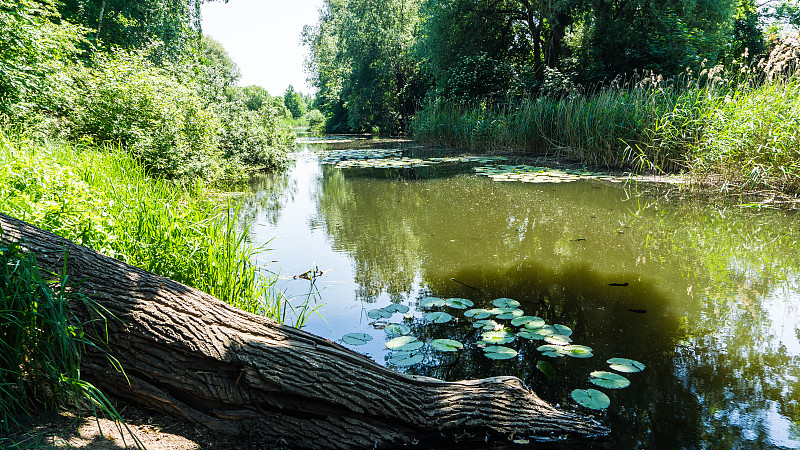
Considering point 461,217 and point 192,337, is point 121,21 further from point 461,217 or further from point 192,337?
point 192,337

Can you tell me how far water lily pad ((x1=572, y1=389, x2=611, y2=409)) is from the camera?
2.11 m

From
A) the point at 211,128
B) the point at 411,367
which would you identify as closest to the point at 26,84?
the point at 211,128

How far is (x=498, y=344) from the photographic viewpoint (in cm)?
276

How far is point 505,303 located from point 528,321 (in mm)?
318

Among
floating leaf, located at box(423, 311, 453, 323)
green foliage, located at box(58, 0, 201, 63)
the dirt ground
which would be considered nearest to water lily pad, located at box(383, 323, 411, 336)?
floating leaf, located at box(423, 311, 453, 323)

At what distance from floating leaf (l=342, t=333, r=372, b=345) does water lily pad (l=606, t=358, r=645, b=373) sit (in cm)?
138

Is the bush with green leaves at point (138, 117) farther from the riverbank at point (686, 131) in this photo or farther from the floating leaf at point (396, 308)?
the riverbank at point (686, 131)

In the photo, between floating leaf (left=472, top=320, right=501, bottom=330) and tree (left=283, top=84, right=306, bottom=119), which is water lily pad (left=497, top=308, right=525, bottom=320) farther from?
tree (left=283, top=84, right=306, bottom=119)

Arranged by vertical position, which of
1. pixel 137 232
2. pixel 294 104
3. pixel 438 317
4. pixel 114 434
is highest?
pixel 294 104

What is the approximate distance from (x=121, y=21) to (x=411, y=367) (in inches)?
666

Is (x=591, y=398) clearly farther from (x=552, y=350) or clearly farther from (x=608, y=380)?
(x=552, y=350)

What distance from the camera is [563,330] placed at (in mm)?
2873

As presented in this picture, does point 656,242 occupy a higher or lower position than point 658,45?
lower

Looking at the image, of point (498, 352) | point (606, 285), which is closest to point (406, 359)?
point (498, 352)
